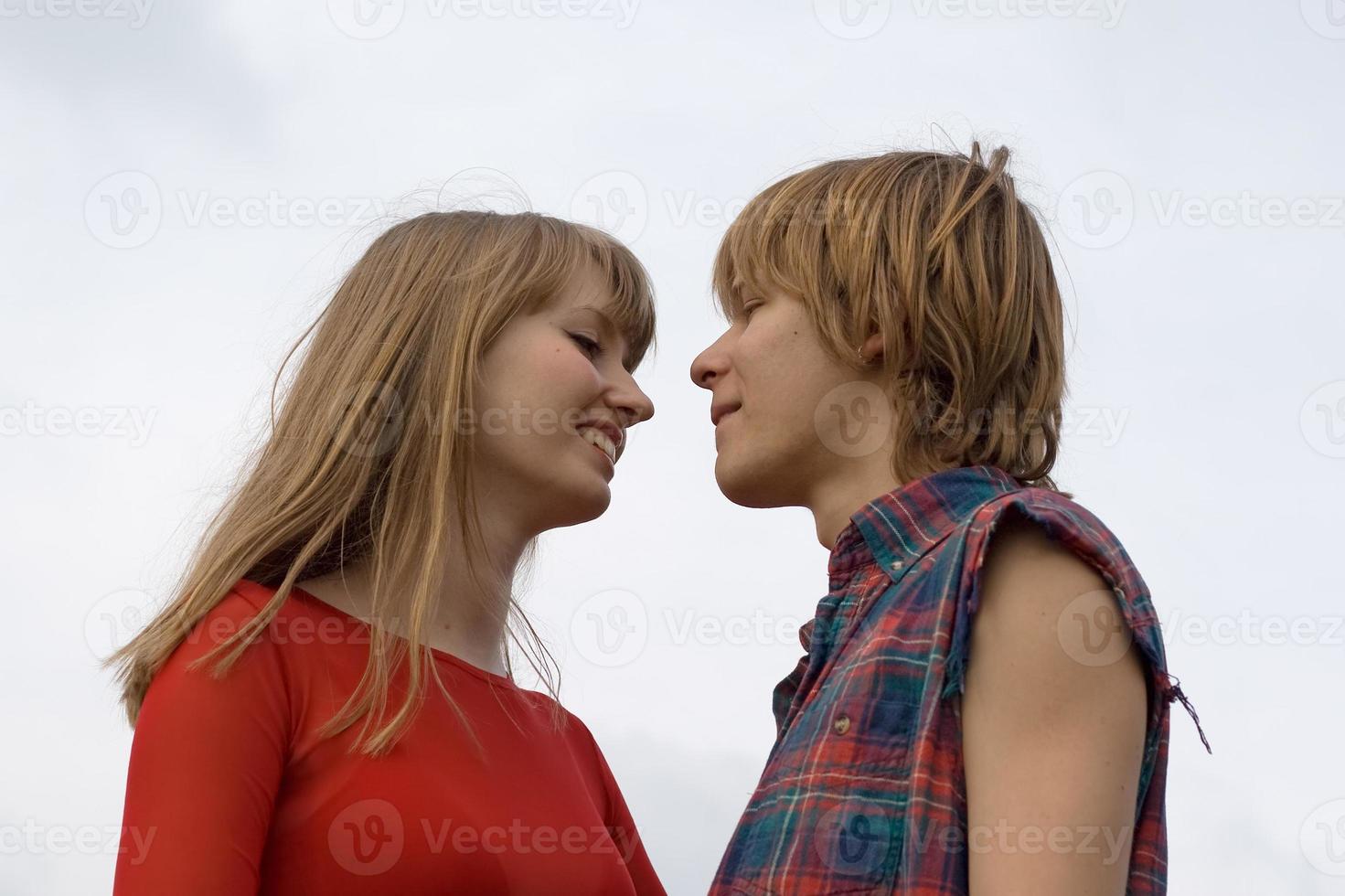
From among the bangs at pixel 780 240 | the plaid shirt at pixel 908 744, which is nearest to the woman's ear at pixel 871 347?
the bangs at pixel 780 240

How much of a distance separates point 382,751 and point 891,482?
1.45 metres

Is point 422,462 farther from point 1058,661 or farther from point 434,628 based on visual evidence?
point 1058,661

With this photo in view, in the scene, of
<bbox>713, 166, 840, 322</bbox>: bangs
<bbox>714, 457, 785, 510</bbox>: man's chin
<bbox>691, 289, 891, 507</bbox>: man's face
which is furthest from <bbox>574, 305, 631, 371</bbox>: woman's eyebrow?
<bbox>714, 457, 785, 510</bbox>: man's chin

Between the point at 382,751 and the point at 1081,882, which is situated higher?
the point at 382,751

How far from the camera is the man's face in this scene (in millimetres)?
3664

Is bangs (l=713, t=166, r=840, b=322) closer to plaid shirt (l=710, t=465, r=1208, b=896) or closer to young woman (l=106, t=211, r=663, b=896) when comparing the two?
young woman (l=106, t=211, r=663, b=896)

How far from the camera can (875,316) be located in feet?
11.8

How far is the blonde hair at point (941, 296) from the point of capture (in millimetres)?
Result: 3510

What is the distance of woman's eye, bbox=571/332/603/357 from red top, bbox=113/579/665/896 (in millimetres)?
1041

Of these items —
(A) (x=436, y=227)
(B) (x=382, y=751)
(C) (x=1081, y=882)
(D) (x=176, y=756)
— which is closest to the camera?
(C) (x=1081, y=882)

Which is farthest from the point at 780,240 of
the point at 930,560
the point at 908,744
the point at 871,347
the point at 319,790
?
the point at 319,790

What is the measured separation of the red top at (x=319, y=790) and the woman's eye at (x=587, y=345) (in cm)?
104

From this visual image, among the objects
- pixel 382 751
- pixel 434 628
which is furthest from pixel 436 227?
pixel 382 751

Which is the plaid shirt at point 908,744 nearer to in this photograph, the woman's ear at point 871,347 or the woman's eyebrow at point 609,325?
the woman's ear at point 871,347
